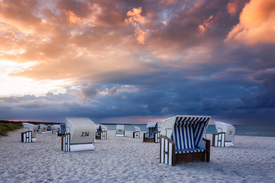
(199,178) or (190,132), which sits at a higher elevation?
(190,132)

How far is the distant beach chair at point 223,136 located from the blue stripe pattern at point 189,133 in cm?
660

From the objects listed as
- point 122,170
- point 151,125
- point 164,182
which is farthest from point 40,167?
point 151,125

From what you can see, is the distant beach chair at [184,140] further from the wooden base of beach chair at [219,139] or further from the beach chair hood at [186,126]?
the wooden base of beach chair at [219,139]

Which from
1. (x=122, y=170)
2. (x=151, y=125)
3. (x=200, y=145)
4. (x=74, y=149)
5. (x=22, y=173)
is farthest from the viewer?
(x=151, y=125)

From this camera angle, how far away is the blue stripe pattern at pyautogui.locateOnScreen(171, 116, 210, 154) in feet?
29.4

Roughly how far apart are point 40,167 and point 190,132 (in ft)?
21.9

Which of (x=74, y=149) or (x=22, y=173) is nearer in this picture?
(x=22, y=173)

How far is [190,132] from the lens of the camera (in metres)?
9.54

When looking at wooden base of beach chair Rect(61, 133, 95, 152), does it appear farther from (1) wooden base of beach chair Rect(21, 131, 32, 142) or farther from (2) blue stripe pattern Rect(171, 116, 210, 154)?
(1) wooden base of beach chair Rect(21, 131, 32, 142)

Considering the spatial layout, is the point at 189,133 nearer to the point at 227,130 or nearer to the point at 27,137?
the point at 227,130

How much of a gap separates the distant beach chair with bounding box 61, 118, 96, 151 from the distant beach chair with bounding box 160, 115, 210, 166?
513cm

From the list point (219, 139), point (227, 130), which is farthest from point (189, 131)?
point (227, 130)

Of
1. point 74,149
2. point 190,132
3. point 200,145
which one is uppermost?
point 190,132

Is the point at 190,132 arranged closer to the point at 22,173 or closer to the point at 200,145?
the point at 200,145
